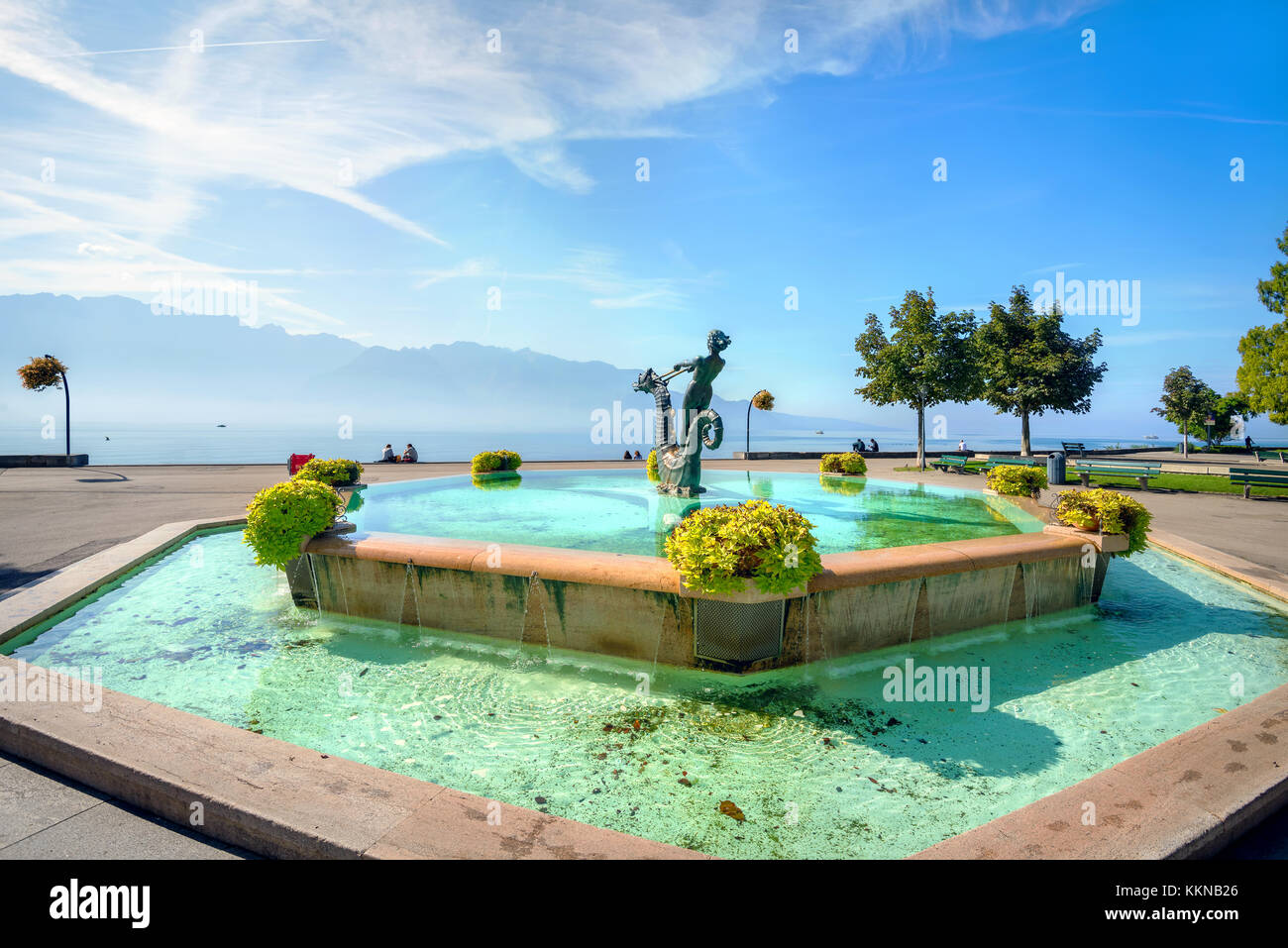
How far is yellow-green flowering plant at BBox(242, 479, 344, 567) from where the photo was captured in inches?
290

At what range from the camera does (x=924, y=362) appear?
30312 millimetres

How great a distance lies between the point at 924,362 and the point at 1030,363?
8.75 metres

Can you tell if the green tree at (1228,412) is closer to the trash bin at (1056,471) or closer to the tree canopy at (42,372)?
the trash bin at (1056,471)

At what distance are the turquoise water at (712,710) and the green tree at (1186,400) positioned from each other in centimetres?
6037

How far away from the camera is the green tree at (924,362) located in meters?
30.6

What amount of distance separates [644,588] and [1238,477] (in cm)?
2310

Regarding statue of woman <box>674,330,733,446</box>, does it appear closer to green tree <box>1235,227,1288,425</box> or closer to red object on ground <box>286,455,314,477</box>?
red object on ground <box>286,455,314,477</box>

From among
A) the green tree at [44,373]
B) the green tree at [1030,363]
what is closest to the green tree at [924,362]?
the green tree at [1030,363]

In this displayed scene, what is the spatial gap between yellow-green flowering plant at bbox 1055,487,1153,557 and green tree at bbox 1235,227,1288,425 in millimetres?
31126

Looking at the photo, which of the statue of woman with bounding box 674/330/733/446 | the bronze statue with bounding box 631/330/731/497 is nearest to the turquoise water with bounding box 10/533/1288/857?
the bronze statue with bounding box 631/330/731/497

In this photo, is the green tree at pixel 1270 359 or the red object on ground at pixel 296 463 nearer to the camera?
the red object on ground at pixel 296 463

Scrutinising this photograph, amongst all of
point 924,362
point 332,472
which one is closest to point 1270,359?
point 924,362

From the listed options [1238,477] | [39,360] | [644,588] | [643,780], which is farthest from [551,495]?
[39,360]
